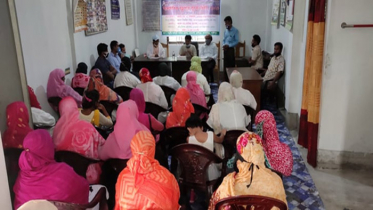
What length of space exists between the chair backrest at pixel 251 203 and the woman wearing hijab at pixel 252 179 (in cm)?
14

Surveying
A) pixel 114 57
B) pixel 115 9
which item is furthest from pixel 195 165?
pixel 115 9

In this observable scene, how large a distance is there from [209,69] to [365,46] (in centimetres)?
444

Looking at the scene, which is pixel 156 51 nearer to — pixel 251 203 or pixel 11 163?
pixel 11 163

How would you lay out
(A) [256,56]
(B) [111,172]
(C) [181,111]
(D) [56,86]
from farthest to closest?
(A) [256,56] → (D) [56,86] → (C) [181,111] → (B) [111,172]

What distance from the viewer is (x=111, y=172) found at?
2.78 m

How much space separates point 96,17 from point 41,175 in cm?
446

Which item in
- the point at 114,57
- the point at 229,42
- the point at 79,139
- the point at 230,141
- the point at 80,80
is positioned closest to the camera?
the point at 79,139

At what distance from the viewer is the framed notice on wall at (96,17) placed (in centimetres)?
545

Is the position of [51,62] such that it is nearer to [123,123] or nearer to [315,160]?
[123,123]

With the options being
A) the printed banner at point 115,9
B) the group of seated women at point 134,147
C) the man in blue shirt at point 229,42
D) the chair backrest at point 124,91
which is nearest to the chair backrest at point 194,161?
the group of seated women at point 134,147

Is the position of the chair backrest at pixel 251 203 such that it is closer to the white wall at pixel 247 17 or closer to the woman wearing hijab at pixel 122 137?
the woman wearing hijab at pixel 122 137

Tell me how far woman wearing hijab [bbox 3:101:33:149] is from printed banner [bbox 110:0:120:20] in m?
4.67

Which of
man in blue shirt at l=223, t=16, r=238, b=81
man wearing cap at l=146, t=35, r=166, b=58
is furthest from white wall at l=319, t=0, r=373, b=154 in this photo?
man wearing cap at l=146, t=35, r=166, b=58

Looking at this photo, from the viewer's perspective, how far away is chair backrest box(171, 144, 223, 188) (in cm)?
246
